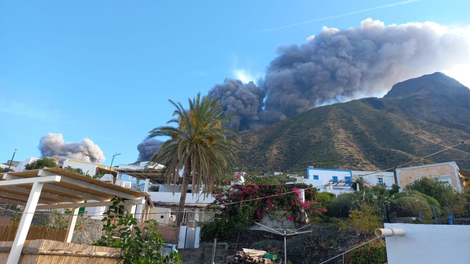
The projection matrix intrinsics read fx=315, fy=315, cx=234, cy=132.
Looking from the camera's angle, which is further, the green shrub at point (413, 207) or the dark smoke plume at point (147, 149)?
the dark smoke plume at point (147, 149)

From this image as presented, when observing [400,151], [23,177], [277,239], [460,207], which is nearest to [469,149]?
[400,151]

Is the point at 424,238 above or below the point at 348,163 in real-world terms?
below

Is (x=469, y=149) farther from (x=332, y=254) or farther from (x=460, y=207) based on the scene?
(x=332, y=254)

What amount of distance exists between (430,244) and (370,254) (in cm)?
769

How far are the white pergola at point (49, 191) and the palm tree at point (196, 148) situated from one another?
8.69 meters

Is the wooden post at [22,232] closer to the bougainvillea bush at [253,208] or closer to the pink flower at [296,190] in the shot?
the bougainvillea bush at [253,208]

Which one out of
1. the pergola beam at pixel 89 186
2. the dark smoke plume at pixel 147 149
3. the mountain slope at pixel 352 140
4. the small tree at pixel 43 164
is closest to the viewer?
the pergola beam at pixel 89 186

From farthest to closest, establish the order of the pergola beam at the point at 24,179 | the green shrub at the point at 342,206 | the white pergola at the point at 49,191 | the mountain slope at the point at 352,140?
1. the mountain slope at the point at 352,140
2. the green shrub at the point at 342,206
3. the pergola beam at the point at 24,179
4. the white pergola at the point at 49,191

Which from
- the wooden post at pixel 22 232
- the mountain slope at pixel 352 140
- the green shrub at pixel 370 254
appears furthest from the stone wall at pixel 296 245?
the mountain slope at pixel 352 140

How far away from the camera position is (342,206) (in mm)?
21766

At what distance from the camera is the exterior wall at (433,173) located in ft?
99.4

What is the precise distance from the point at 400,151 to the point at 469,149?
1410cm

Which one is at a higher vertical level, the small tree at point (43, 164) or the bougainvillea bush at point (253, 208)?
the small tree at point (43, 164)

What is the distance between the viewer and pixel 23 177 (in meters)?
6.56
